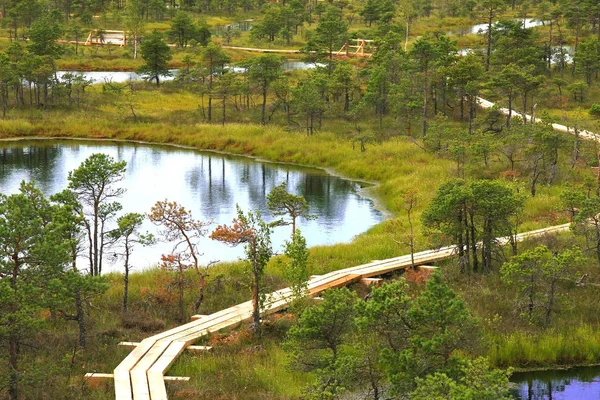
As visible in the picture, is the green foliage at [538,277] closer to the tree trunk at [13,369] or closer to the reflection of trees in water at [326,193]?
the tree trunk at [13,369]

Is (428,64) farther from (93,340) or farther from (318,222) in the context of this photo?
(93,340)

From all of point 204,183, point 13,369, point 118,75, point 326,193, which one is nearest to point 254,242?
point 13,369

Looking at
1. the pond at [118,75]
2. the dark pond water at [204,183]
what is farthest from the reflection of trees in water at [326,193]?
the pond at [118,75]

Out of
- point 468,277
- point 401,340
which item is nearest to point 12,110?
point 468,277

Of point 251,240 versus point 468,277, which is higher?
point 251,240

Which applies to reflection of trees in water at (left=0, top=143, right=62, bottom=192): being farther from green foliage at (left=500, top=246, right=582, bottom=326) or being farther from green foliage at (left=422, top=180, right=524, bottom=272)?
green foliage at (left=500, top=246, right=582, bottom=326)

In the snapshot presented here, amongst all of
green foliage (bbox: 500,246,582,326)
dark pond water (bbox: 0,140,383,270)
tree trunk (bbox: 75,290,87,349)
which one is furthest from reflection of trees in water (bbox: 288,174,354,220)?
tree trunk (bbox: 75,290,87,349)

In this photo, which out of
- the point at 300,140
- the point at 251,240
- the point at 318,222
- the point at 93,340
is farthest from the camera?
the point at 300,140
